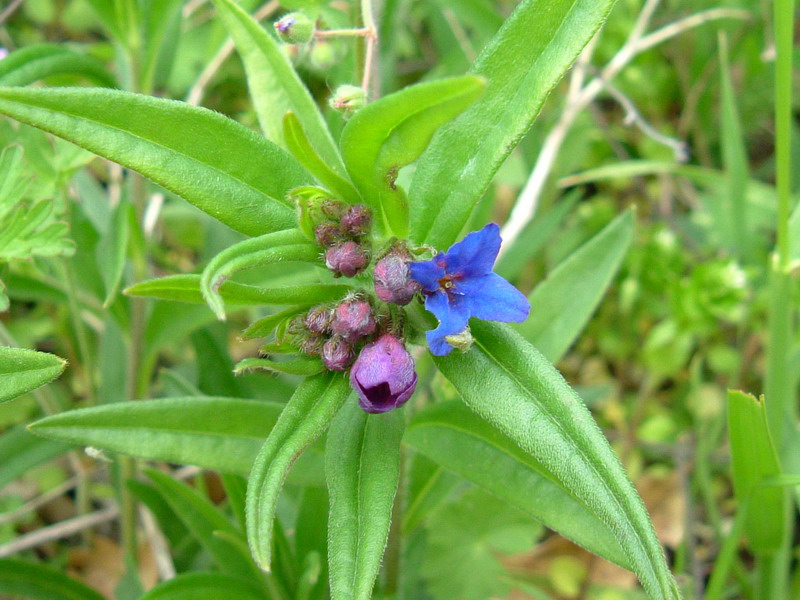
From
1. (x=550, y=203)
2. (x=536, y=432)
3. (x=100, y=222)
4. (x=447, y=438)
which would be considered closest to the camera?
(x=536, y=432)

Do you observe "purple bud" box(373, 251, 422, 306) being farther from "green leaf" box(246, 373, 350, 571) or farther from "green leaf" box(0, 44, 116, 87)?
"green leaf" box(0, 44, 116, 87)

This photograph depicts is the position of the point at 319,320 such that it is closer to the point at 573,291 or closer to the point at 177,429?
the point at 177,429

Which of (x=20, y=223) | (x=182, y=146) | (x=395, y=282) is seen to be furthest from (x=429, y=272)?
(x=20, y=223)

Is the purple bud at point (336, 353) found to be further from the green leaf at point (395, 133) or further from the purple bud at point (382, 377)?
the green leaf at point (395, 133)

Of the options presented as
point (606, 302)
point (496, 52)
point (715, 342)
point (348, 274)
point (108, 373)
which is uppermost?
point (496, 52)

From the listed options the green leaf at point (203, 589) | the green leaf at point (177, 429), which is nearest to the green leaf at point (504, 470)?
the green leaf at point (177, 429)

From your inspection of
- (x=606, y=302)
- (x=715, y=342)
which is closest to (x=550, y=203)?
(x=606, y=302)

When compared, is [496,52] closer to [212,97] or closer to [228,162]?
[228,162]

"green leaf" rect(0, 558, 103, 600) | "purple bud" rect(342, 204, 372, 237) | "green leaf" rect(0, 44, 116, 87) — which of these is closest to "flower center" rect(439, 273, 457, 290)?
"purple bud" rect(342, 204, 372, 237)
